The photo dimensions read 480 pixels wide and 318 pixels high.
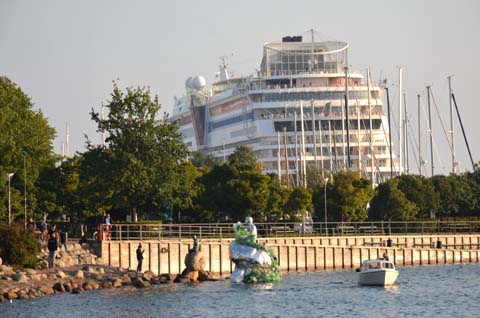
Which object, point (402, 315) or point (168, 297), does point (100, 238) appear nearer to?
point (168, 297)

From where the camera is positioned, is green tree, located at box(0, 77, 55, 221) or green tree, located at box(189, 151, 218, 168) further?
green tree, located at box(189, 151, 218, 168)

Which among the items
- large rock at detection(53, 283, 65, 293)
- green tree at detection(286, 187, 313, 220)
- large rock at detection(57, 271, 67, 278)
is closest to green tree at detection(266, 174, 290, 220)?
green tree at detection(286, 187, 313, 220)

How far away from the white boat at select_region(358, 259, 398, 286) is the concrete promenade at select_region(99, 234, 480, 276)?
10.6 meters

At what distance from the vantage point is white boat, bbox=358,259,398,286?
69.8m

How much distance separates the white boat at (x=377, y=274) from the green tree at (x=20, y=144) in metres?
21.8

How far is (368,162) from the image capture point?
146m

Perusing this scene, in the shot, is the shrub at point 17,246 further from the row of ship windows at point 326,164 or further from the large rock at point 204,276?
the row of ship windows at point 326,164

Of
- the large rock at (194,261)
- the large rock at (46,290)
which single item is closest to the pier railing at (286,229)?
Result: the large rock at (194,261)

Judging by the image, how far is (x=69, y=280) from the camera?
214 ft

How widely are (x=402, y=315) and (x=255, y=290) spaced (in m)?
12.1

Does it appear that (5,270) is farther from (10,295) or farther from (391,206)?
(391,206)

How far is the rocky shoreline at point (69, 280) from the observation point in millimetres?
60469

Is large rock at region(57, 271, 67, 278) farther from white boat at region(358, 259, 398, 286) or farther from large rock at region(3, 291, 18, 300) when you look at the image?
white boat at region(358, 259, 398, 286)

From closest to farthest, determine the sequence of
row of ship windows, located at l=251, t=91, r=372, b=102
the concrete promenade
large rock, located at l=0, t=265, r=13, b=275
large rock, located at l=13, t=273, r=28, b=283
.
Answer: large rock, located at l=13, t=273, r=28, b=283, large rock, located at l=0, t=265, r=13, b=275, the concrete promenade, row of ship windows, located at l=251, t=91, r=372, b=102
